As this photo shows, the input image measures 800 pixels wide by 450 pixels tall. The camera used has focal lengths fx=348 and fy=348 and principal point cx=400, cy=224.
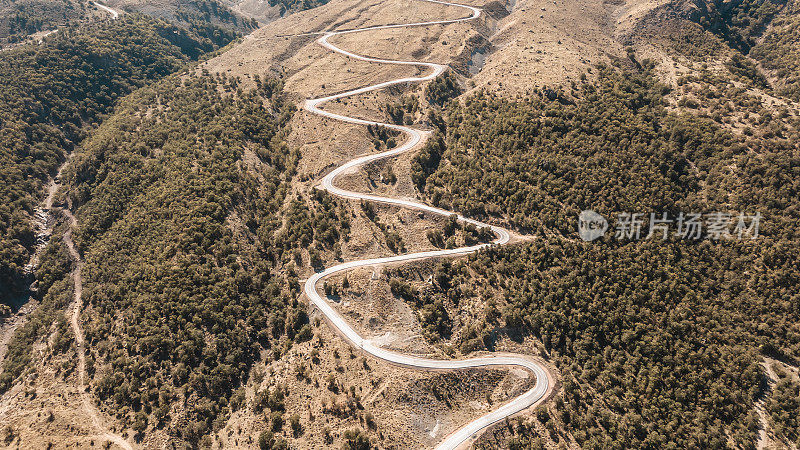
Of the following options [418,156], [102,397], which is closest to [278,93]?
[418,156]

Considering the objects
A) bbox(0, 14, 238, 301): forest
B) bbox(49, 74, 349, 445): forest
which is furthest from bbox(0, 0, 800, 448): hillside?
bbox(0, 14, 238, 301): forest

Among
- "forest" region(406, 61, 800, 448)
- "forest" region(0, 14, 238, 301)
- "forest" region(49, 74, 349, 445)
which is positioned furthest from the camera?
"forest" region(0, 14, 238, 301)

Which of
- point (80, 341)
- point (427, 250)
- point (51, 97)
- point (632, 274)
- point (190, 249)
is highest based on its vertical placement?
point (51, 97)

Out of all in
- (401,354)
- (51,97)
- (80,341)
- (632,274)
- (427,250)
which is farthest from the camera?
(51,97)

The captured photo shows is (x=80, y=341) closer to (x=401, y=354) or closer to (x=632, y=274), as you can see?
(x=401, y=354)

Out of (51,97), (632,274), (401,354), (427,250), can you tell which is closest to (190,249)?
(401,354)

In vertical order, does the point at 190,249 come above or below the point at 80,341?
above

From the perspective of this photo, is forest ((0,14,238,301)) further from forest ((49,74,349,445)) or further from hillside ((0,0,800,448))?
forest ((49,74,349,445))
